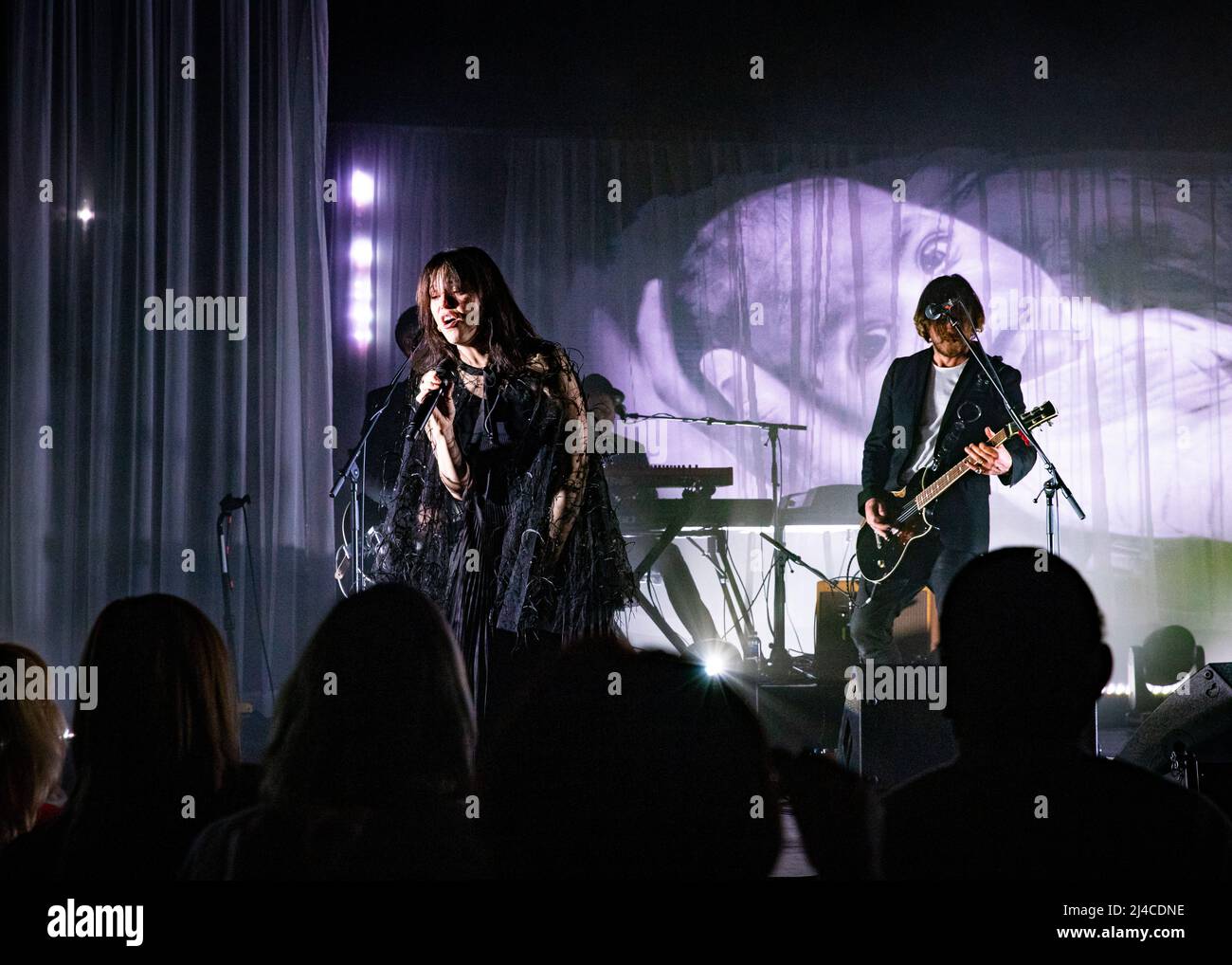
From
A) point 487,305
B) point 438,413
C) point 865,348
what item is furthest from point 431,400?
point 865,348

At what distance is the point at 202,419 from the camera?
156 inches

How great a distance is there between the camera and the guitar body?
355cm

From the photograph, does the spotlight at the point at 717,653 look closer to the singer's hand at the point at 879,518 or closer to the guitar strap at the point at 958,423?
the singer's hand at the point at 879,518

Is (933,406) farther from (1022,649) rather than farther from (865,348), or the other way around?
(865,348)

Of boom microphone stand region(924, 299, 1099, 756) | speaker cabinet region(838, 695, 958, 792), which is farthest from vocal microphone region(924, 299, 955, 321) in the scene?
speaker cabinet region(838, 695, 958, 792)

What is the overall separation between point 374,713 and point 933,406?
254 cm

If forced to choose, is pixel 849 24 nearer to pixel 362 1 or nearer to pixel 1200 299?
pixel 362 1

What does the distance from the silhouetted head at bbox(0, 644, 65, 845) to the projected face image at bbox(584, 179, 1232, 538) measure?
4.05 meters

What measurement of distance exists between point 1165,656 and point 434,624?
3979 mm

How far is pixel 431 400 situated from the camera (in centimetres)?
239

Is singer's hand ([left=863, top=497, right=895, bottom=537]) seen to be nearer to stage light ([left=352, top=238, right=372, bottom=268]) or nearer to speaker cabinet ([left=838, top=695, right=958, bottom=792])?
speaker cabinet ([left=838, top=695, right=958, bottom=792])

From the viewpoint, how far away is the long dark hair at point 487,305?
7.80ft
